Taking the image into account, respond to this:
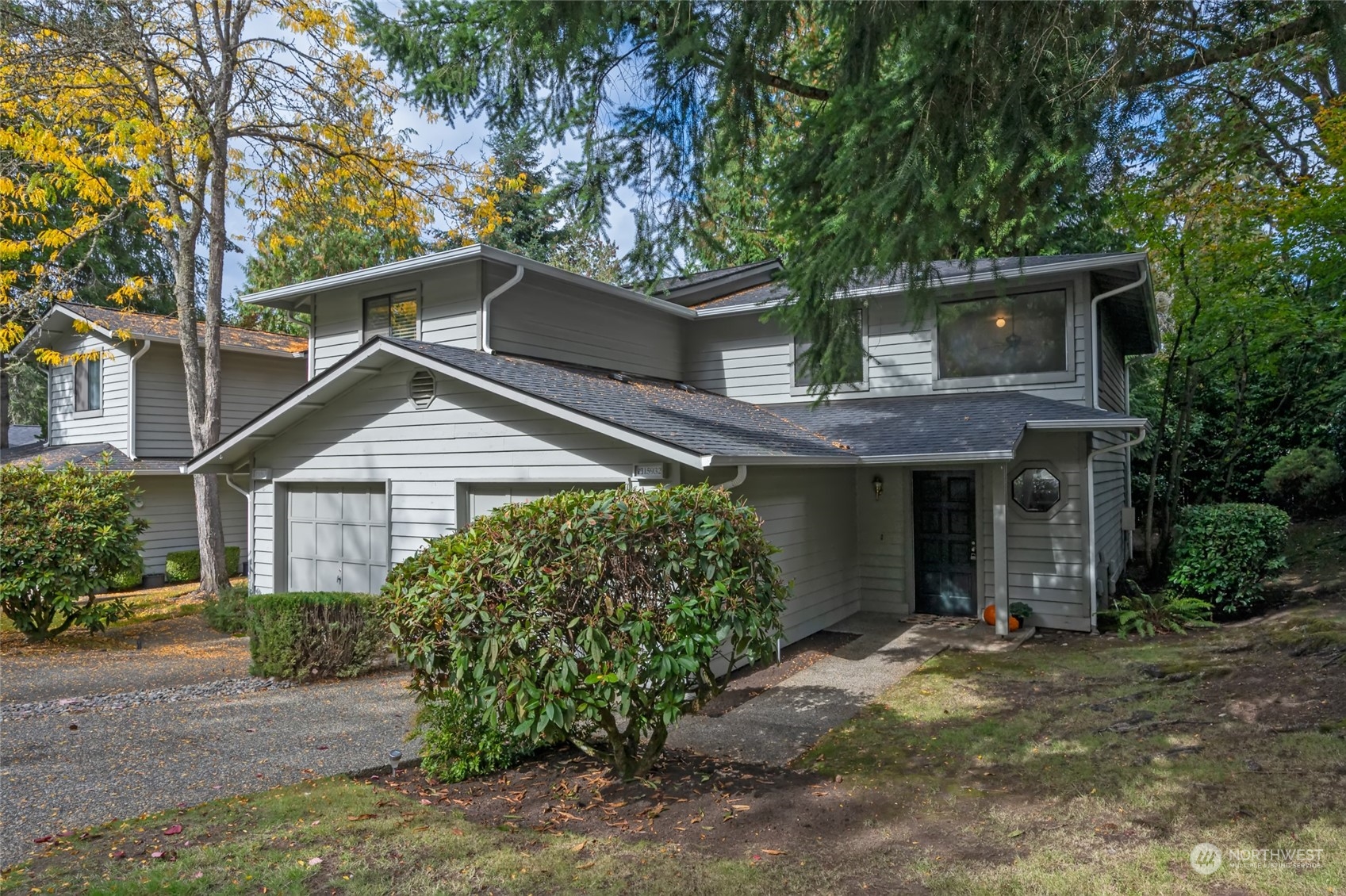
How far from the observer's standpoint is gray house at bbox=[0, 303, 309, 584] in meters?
16.1

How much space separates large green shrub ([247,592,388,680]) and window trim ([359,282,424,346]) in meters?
4.17

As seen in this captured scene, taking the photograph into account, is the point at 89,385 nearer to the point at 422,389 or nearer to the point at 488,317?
the point at 488,317

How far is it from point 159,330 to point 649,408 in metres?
13.0

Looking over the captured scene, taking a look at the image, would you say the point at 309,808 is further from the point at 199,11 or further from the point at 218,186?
the point at 199,11

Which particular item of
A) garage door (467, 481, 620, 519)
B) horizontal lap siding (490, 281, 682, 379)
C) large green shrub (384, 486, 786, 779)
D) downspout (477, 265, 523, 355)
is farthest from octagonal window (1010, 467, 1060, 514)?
downspout (477, 265, 523, 355)

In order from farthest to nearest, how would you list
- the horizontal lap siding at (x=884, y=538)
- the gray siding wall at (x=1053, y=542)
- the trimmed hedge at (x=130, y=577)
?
the horizontal lap siding at (x=884, y=538) → the trimmed hedge at (x=130, y=577) → the gray siding wall at (x=1053, y=542)

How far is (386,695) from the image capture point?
300 inches

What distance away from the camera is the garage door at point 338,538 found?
1028cm

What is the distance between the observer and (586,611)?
477cm

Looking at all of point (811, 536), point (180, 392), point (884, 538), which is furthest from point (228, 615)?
point (884, 538)

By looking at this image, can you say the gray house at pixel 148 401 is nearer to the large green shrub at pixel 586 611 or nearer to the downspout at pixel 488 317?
the downspout at pixel 488 317

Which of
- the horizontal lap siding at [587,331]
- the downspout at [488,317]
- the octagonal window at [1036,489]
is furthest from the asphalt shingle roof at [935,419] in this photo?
the downspout at [488,317]

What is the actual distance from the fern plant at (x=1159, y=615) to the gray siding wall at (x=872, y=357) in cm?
279

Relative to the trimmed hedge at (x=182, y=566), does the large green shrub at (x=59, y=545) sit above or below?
above
